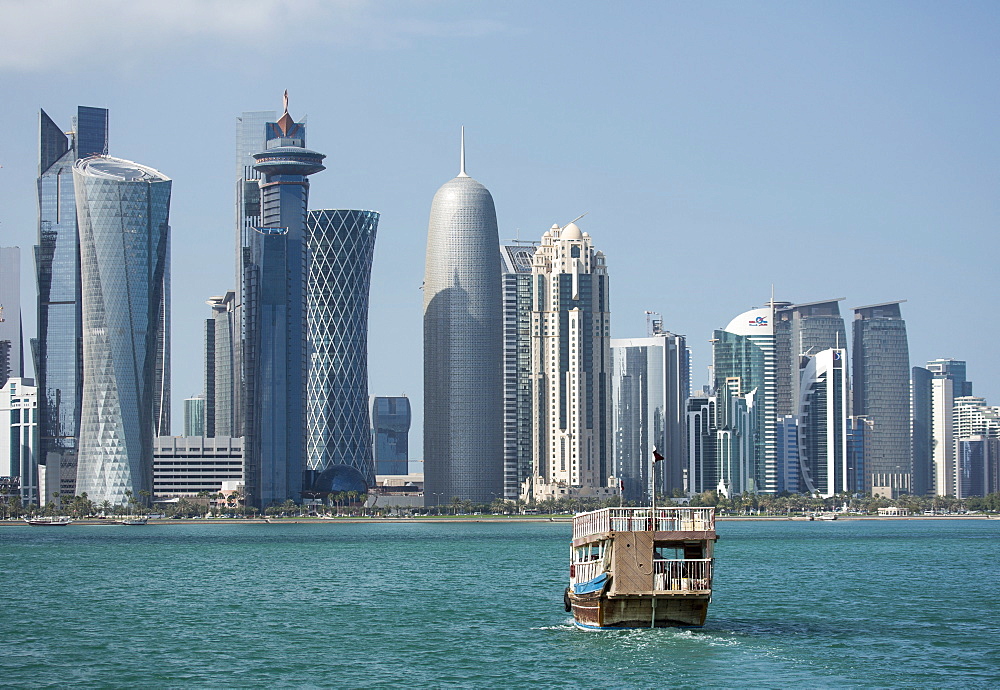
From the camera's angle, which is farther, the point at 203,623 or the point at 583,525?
the point at 203,623

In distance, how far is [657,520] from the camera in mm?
81062

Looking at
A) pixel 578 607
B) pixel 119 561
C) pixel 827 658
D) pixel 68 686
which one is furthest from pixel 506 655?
pixel 119 561

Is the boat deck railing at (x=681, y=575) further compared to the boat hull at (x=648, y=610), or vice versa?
the boat hull at (x=648, y=610)

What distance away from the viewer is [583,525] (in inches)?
3533

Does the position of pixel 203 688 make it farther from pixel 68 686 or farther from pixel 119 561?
pixel 119 561

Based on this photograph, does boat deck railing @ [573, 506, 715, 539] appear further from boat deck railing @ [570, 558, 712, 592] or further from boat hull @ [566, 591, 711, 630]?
boat hull @ [566, 591, 711, 630]

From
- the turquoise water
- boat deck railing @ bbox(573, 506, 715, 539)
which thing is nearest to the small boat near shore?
boat deck railing @ bbox(573, 506, 715, 539)

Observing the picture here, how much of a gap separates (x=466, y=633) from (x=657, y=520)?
1768 centimetres

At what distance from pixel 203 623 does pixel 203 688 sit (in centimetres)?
2824

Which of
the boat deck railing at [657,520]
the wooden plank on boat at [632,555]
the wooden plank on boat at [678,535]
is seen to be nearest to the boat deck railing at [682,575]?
the wooden plank on boat at [632,555]

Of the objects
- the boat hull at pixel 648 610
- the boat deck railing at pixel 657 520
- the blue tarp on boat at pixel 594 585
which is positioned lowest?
the boat hull at pixel 648 610

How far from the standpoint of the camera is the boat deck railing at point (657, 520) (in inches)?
3177

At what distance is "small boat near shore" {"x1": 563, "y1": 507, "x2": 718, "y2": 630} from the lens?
3137 inches

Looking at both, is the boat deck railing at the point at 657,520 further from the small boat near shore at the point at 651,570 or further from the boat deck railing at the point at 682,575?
the boat deck railing at the point at 682,575
